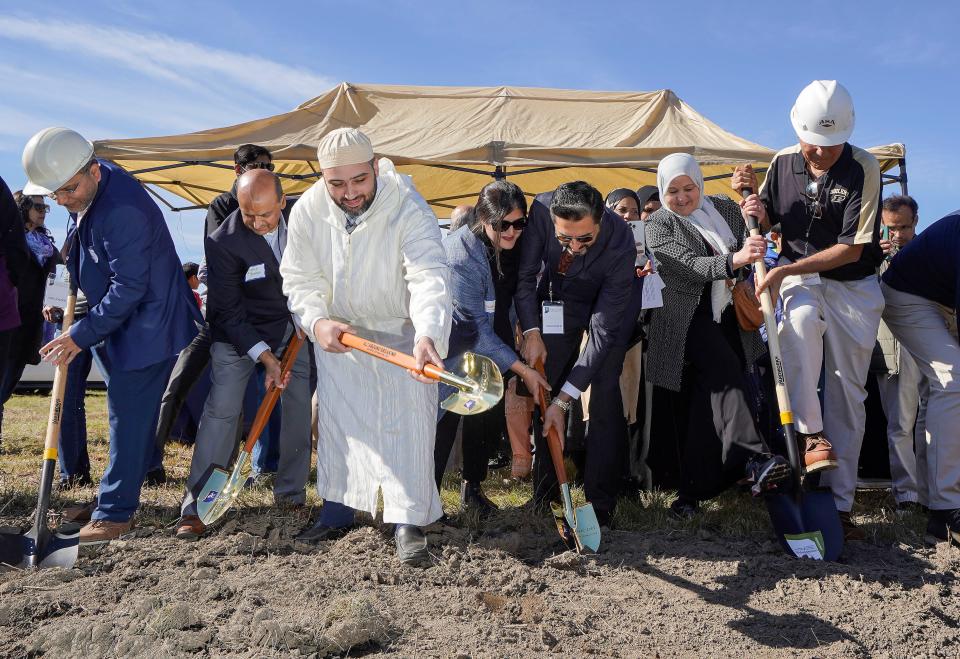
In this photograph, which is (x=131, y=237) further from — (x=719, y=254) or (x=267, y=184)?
(x=719, y=254)

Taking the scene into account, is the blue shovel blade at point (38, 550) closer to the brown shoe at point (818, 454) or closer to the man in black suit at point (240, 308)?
the man in black suit at point (240, 308)

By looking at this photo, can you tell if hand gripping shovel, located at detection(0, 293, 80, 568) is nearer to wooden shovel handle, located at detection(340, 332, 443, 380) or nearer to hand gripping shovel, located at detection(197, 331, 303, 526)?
hand gripping shovel, located at detection(197, 331, 303, 526)

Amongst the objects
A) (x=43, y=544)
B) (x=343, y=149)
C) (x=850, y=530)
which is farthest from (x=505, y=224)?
(x=43, y=544)

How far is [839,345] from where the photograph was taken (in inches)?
152

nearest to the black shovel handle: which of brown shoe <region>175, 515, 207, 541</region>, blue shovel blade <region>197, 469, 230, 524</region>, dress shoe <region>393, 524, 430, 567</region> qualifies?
dress shoe <region>393, 524, 430, 567</region>

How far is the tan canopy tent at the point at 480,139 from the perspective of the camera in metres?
6.87

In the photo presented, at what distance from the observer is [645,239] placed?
413cm

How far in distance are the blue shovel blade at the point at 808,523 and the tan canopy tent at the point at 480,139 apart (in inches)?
150

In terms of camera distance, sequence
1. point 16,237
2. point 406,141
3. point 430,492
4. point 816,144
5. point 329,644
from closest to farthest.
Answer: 1. point 329,644
2. point 430,492
3. point 816,144
4. point 16,237
5. point 406,141

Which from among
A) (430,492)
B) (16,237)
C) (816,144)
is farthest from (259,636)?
(816,144)

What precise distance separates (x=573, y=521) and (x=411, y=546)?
27.8 inches

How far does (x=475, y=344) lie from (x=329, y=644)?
64.8 inches

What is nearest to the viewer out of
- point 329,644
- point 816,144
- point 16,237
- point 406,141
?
point 329,644

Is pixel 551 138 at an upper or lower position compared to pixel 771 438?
upper
